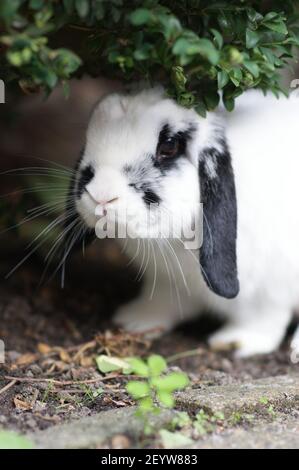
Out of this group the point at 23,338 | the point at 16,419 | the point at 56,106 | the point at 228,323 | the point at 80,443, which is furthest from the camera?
the point at 56,106

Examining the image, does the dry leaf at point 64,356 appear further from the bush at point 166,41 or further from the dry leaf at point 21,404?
the bush at point 166,41

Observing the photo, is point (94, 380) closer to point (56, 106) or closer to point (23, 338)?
point (23, 338)

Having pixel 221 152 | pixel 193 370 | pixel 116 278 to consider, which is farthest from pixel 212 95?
pixel 116 278

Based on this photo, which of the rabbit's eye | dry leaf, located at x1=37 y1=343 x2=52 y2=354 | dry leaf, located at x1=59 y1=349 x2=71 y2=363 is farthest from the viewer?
dry leaf, located at x1=37 y1=343 x2=52 y2=354

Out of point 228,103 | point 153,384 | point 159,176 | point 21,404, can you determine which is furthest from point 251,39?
point 21,404

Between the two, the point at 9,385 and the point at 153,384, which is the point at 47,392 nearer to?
the point at 9,385

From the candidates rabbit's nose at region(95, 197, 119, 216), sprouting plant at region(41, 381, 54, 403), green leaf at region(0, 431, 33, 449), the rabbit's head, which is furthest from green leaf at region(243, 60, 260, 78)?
green leaf at region(0, 431, 33, 449)

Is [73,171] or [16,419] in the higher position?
[73,171]

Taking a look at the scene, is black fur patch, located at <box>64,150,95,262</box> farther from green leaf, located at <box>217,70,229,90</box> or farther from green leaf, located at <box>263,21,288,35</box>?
green leaf, located at <box>263,21,288,35</box>
